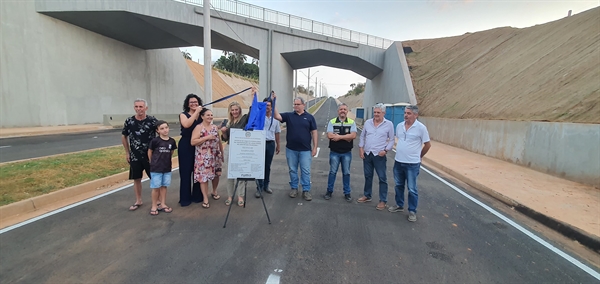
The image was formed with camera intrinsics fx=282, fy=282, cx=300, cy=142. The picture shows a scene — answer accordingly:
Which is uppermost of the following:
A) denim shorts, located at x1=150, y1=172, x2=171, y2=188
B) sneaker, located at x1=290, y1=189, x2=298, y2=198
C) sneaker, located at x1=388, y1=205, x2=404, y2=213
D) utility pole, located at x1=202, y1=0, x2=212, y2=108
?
utility pole, located at x1=202, y1=0, x2=212, y2=108

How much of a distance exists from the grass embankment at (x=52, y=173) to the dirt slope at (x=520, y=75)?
12161 mm

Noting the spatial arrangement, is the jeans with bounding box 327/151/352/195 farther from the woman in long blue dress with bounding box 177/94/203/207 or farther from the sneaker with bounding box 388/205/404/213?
the woman in long blue dress with bounding box 177/94/203/207

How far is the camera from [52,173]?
600cm

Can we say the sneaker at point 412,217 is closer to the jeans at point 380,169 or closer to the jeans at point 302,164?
the jeans at point 380,169

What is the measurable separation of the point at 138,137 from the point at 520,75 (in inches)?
645

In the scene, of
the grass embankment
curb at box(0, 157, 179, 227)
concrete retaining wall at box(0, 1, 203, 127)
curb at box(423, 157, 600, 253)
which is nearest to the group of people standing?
curb at box(0, 157, 179, 227)

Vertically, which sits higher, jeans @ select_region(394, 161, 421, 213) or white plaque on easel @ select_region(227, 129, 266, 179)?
white plaque on easel @ select_region(227, 129, 266, 179)

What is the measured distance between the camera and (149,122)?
4.55 meters

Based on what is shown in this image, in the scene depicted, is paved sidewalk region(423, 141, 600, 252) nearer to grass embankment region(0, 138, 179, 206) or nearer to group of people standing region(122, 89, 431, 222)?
group of people standing region(122, 89, 431, 222)

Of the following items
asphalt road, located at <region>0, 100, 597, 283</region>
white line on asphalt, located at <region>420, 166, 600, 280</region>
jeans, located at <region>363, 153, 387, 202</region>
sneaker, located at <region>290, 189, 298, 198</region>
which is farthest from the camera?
sneaker, located at <region>290, 189, 298, 198</region>

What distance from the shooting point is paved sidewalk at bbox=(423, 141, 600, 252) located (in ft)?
14.6

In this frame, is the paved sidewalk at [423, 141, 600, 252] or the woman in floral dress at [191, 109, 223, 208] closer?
the paved sidewalk at [423, 141, 600, 252]

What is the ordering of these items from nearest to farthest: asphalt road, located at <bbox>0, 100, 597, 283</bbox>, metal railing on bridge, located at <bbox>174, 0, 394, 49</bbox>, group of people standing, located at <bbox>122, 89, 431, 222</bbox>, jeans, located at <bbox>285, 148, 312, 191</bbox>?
asphalt road, located at <bbox>0, 100, 597, 283</bbox> < group of people standing, located at <bbox>122, 89, 431, 222</bbox> < jeans, located at <bbox>285, 148, 312, 191</bbox> < metal railing on bridge, located at <bbox>174, 0, 394, 49</bbox>

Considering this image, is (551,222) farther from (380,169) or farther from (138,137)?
(138,137)
